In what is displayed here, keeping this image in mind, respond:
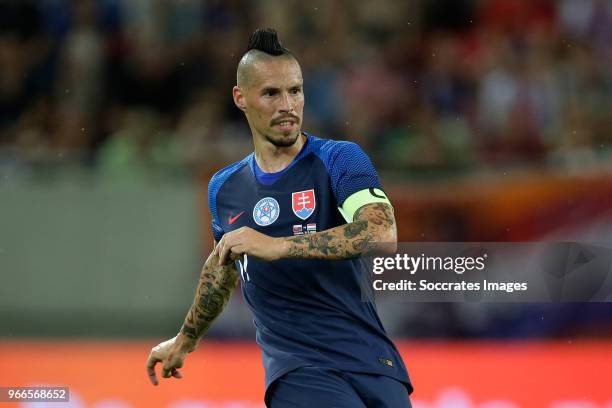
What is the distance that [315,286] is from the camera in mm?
4203

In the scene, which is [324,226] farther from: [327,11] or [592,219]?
[327,11]

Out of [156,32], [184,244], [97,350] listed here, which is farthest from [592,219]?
[156,32]

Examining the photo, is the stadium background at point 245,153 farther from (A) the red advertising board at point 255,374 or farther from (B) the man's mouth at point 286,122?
(B) the man's mouth at point 286,122

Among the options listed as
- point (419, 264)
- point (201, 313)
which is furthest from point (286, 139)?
point (419, 264)

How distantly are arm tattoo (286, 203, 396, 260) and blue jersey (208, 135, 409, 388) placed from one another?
0.18 m

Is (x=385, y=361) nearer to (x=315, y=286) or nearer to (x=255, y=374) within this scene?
(x=315, y=286)

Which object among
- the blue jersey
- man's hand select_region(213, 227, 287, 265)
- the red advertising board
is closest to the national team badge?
the blue jersey

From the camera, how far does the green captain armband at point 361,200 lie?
4031mm

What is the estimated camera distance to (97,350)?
8.45m

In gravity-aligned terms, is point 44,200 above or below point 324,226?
above

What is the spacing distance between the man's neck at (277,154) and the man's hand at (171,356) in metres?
0.86

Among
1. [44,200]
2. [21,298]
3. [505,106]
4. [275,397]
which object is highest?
[505,106]

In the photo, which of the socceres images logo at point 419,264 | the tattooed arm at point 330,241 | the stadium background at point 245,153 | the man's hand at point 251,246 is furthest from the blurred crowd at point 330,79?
the man's hand at point 251,246

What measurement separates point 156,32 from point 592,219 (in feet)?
15.5
